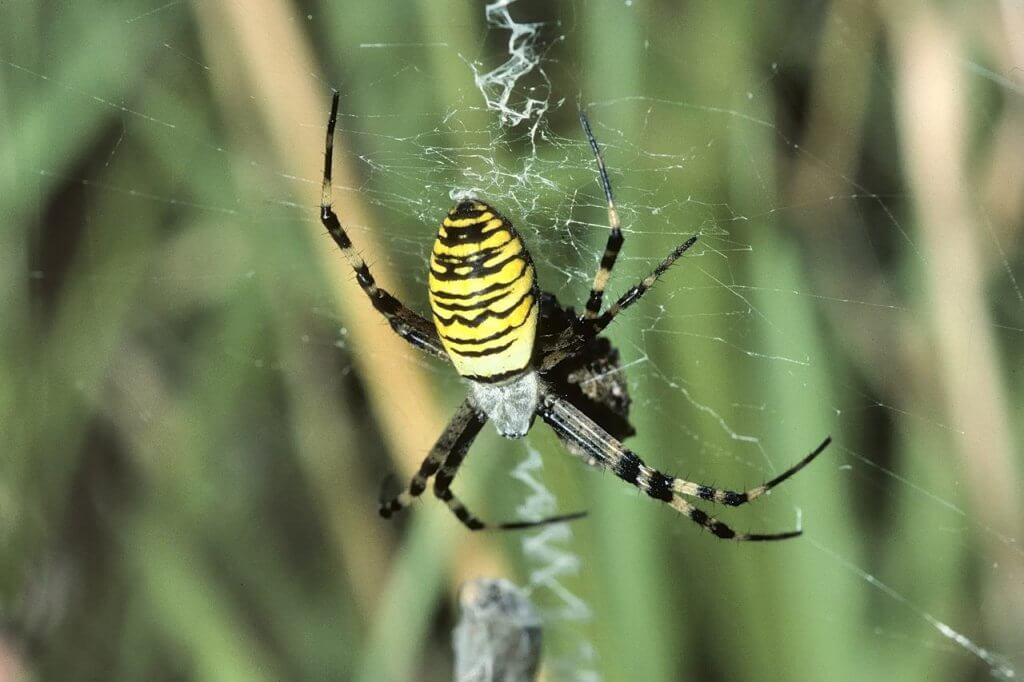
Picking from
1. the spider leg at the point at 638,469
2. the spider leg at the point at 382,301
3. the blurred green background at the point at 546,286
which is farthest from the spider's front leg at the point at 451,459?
the spider leg at the point at 382,301

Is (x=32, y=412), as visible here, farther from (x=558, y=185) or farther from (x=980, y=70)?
(x=980, y=70)

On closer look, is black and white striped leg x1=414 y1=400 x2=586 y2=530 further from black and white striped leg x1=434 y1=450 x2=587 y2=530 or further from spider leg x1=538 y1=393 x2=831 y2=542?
spider leg x1=538 y1=393 x2=831 y2=542

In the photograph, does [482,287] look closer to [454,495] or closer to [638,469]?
[638,469]

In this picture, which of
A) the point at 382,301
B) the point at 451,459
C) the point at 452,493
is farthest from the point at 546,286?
the point at 452,493

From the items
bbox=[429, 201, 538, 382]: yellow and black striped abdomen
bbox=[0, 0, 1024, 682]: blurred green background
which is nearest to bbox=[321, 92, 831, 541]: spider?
bbox=[429, 201, 538, 382]: yellow and black striped abdomen

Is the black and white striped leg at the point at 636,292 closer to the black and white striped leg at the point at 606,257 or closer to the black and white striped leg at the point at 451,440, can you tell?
the black and white striped leg at the point at 606,257

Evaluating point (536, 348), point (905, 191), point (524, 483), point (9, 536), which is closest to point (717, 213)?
point (536, 348)

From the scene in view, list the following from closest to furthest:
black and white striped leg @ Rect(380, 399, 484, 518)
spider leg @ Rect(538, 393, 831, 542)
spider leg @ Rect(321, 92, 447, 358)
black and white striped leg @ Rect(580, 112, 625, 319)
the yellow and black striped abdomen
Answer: the yellow and black striped abdomen
black and white striped leg @ Rect(580, 112, 625, 319)
spider leg @ Rect(321, 92, 447, 358)
spider leg @ Rect(538, 393, 831, 542)
black and white striped leg @ Rect(380, 399, 484, 518)
